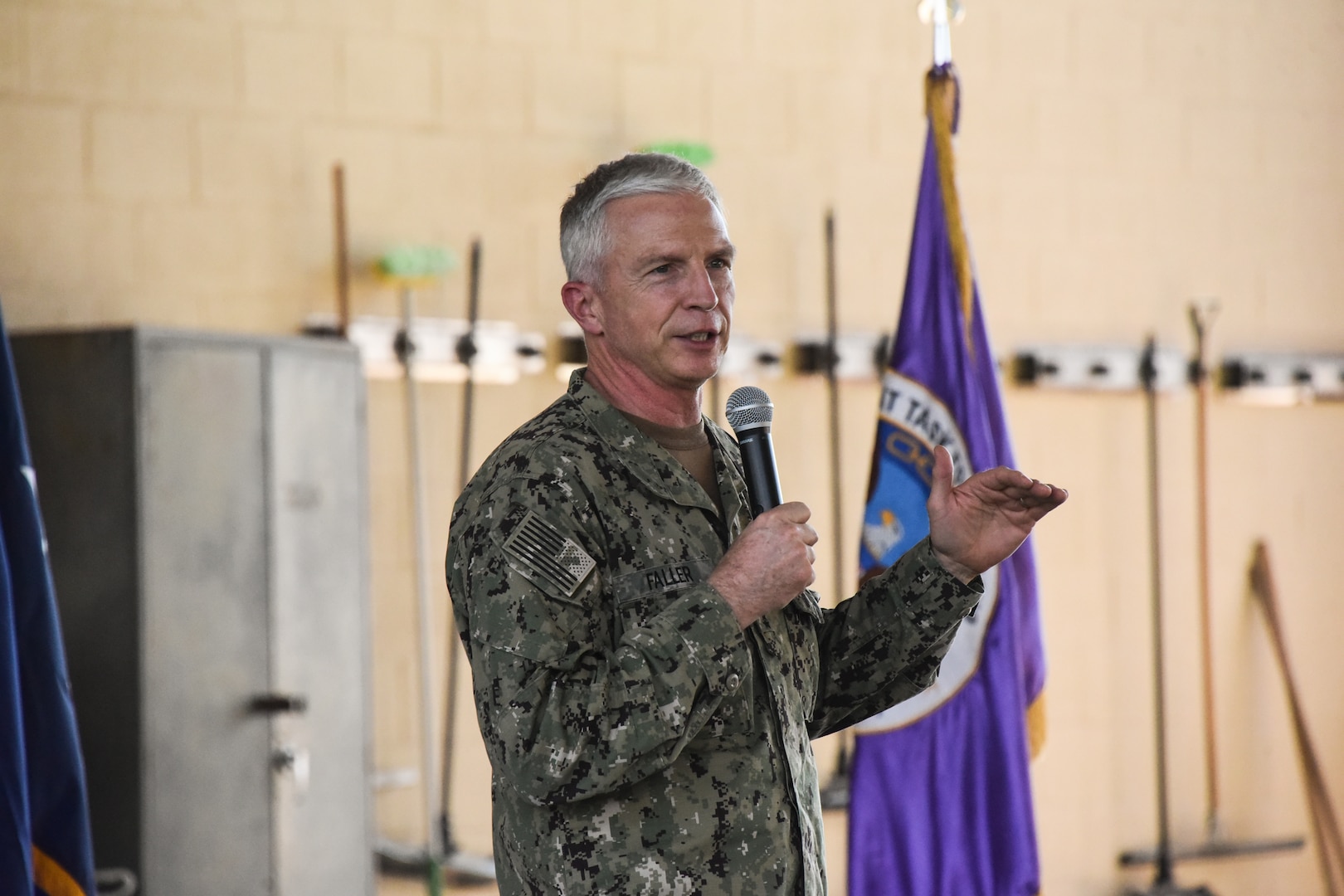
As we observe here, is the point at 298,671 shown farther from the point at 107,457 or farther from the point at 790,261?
the point at 790,261

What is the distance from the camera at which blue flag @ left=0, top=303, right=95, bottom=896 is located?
213 cm

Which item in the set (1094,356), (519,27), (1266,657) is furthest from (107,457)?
(1266,657)

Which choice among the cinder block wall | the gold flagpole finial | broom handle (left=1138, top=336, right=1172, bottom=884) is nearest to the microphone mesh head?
the gold flagpole finial

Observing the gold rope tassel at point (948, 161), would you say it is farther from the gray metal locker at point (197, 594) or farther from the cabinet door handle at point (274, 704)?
the cabinet door handle at point (274, 704)

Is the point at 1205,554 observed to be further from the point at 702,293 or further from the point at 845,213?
the point at 702,293

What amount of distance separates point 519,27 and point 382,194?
0.57 m

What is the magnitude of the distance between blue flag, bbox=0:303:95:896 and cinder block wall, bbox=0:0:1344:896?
103 centimetres

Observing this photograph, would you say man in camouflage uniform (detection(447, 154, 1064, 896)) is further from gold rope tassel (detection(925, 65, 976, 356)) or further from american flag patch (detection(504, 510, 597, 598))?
gold rope tassel (detection(925, 65, 976, 356))

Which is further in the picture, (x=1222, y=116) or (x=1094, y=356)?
(x=1222, y=116)

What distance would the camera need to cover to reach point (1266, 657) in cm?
425

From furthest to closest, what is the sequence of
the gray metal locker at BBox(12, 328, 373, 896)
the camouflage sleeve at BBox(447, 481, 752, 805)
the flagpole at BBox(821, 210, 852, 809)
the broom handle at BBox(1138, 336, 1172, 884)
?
the broom handle at BBox(1138, 336, 1172, 884) < the flagpole at BBox(821, 210, 852, 809) < the gray metal locker at BBox(12, 328, 373, 896) < the camouflage sleeve at BBox(447, 481, 752, 805)

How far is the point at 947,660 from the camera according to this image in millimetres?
2719

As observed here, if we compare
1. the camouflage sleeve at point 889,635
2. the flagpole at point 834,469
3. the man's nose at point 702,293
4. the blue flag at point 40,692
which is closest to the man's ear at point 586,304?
the man's nose at point 702,293

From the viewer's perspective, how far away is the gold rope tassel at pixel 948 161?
2.75m
